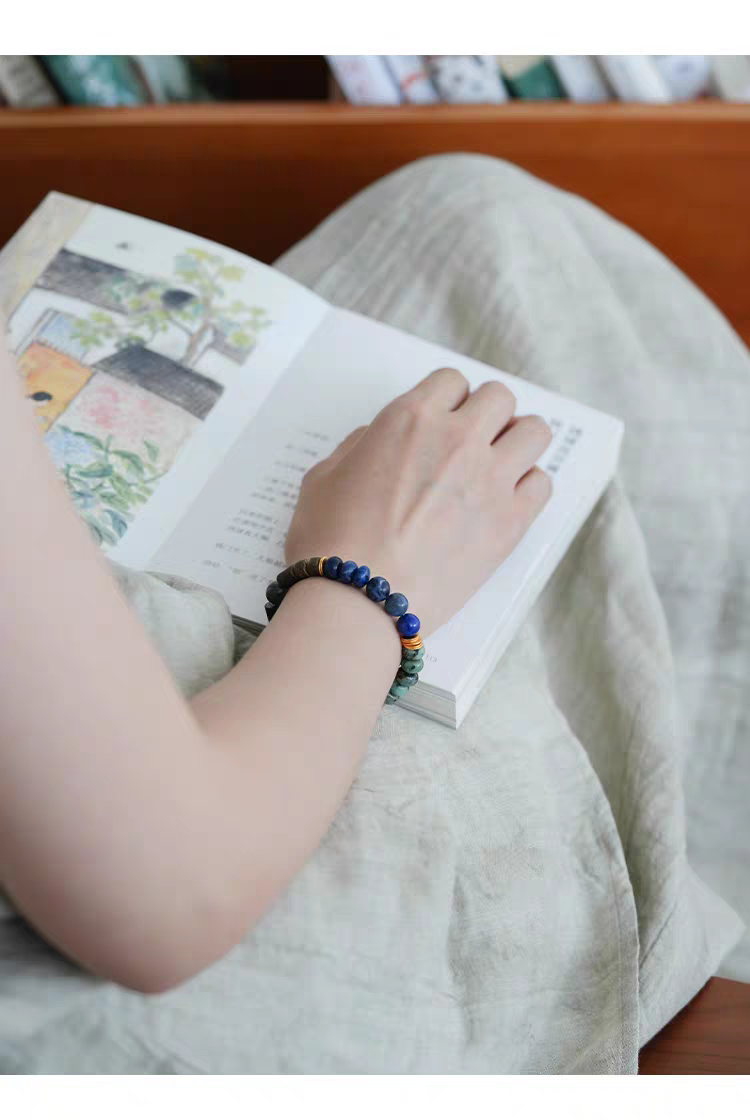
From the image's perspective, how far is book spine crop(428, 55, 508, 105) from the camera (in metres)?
1.10

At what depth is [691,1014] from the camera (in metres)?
0.57

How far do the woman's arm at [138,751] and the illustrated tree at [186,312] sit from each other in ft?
1.02

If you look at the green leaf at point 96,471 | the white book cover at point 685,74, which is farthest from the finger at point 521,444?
the white book cover at point 685,74

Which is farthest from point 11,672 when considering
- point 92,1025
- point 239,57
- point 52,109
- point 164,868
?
point 239,57

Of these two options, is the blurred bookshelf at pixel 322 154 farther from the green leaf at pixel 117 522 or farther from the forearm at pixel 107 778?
the forearm at pixel 107 778

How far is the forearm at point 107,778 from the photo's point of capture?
31 centimetres

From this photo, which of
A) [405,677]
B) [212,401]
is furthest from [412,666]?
[212,401]

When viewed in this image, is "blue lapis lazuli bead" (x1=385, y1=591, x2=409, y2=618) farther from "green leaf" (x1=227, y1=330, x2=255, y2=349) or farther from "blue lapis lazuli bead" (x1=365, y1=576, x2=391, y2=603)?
"green leaf" (x1=227, y1=330, x2=255, y2=349)

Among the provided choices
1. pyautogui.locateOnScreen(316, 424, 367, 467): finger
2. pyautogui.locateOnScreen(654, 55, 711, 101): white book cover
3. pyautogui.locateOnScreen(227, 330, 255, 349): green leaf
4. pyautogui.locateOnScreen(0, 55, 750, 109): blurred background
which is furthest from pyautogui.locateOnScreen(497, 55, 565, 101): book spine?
pyautogui.locateOnScreen(316, 424, 367, 467): finger

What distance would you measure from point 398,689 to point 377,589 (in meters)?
0.07

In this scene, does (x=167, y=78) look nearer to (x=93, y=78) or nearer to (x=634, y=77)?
(x=93, y=78)

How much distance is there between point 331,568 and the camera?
0.47 metres

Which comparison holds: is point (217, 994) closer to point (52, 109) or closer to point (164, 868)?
point (164, 868)
